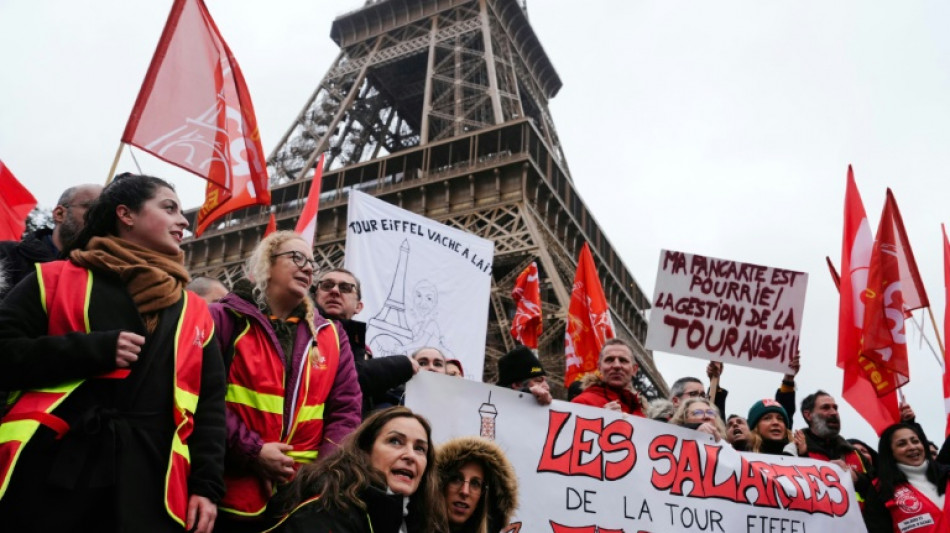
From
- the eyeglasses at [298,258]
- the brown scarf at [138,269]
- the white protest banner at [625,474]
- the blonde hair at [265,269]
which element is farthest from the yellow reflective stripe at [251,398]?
the white protest banner at [625,474]

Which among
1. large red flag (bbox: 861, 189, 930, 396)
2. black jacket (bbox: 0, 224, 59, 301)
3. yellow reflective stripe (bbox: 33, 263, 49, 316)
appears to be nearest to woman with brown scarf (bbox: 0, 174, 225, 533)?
yellow reflective stripe (bbox: 33, 263, 49, 316)

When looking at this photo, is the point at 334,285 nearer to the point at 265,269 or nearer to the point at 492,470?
the point at 265,269

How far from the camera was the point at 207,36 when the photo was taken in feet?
17.2

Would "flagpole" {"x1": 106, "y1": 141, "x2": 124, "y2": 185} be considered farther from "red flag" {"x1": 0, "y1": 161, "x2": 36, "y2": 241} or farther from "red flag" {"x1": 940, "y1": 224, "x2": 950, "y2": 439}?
"red flag" {"x1": 940, "y1": 224, "x2": 950, "y2": 439}

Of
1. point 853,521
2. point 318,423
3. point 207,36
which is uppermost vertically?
point 207,36

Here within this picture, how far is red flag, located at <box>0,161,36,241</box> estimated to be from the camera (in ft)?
16.5

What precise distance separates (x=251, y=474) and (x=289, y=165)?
88.2ft

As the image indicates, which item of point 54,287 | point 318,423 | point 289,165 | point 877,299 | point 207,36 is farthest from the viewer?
point 289,165

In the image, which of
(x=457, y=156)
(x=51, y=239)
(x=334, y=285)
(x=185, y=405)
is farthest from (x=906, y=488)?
(x=457, y=156)

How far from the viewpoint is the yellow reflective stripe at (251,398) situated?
9.05 ft

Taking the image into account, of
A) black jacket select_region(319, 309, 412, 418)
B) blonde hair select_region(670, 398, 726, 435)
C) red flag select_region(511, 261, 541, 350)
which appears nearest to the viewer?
black jacket select_region(319, 309, 412, 418)

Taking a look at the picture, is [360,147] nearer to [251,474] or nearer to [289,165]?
[289,165]

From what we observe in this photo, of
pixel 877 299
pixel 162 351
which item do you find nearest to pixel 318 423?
pixel 162 351

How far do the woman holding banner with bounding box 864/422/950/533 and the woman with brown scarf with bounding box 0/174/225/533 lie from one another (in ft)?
13.6
